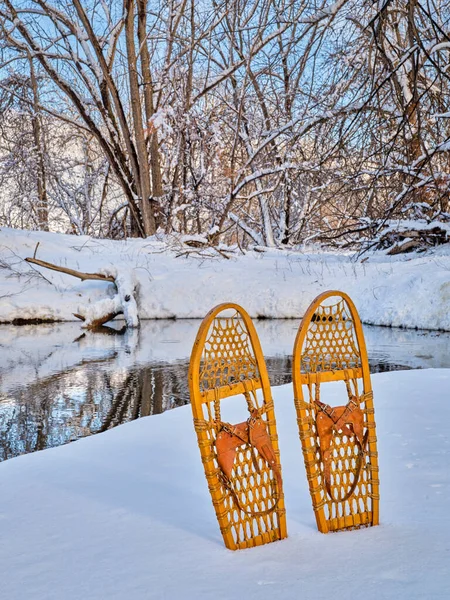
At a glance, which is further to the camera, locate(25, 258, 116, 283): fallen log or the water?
locate(25, 258, 116, 283): fallen log

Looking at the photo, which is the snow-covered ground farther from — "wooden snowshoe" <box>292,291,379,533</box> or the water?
"wooden snowshoe" <box>292,291,379,533</box>

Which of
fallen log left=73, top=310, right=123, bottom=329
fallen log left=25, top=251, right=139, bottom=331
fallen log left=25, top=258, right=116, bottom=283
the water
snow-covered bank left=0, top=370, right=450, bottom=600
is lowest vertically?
snow-covered bank left=0, top=370, right=450, bottom=600

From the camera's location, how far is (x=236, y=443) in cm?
196

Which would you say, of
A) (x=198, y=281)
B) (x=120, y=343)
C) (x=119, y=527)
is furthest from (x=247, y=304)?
(x=119, y=527)

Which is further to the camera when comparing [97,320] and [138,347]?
[97,320]

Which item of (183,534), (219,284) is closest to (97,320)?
(219,284)

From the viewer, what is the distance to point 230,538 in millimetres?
1950

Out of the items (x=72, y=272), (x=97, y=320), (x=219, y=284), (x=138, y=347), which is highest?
(x=72, y=272)

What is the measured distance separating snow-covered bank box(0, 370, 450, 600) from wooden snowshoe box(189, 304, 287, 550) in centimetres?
10

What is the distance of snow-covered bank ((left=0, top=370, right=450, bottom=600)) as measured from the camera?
1.68 m

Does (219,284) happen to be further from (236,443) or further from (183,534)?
(236,443)

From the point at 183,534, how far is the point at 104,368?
4.60 m

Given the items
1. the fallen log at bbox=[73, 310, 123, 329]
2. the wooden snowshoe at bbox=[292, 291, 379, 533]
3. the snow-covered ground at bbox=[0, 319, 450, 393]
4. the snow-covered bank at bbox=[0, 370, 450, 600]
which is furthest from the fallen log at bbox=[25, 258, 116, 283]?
the wooden snowshoe at bbox=[292, 291, 379, 533]

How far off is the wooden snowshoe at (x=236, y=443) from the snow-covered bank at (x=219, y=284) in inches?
332
